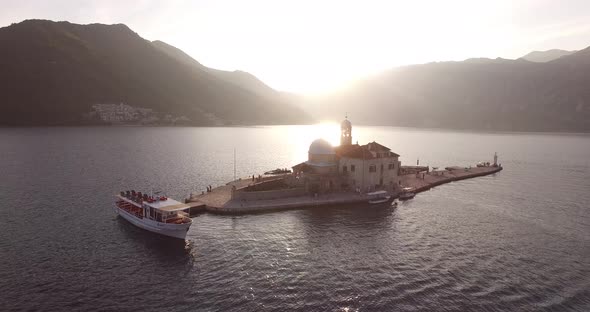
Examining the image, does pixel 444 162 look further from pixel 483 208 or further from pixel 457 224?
pixel 457 224

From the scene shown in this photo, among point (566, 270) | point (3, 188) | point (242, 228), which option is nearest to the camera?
point (566, 270)

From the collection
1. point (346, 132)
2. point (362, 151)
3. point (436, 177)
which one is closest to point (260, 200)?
point (362, 151)

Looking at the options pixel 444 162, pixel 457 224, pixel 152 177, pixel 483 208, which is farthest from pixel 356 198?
pixel 444 162

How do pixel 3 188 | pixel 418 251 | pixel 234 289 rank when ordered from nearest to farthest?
1. pixel 234 289
2. pixel 418 251
3. pixel 3 188

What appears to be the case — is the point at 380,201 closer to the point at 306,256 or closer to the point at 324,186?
the point at 324,186

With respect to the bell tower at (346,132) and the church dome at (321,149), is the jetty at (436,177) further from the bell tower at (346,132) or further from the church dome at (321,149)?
the church dome at (321,149)

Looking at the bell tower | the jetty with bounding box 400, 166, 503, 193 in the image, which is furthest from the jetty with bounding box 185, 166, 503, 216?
the bell tower

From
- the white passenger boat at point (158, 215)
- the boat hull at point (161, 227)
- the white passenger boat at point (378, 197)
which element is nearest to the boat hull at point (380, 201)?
the white passenger boat at point (378, 197)
